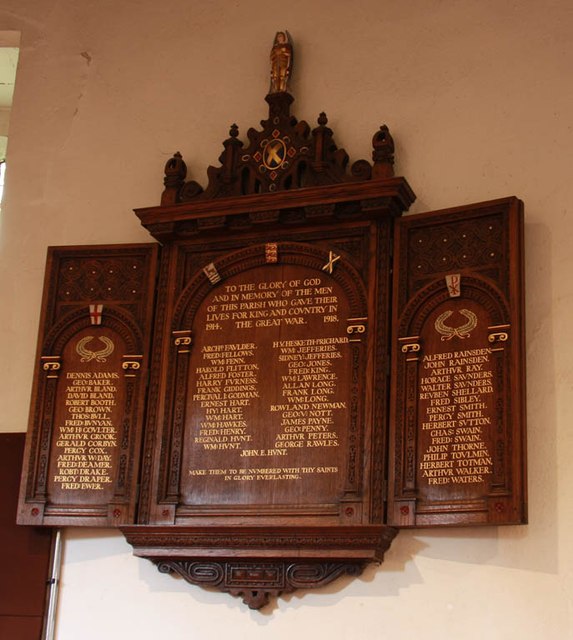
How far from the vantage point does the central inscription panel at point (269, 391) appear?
508cm

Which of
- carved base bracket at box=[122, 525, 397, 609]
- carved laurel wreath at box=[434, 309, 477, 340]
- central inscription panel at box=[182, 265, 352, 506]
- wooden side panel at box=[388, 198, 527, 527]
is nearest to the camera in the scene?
wooden side panel at box=[388, 198, 527, 527]

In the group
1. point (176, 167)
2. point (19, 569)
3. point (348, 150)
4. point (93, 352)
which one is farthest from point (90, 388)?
point (348, 150)

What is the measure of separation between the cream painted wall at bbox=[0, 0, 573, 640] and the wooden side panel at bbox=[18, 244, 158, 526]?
0.64 feet

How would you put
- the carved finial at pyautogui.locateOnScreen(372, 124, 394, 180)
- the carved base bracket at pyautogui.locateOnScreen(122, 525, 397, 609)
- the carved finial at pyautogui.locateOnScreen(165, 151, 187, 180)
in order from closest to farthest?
the carved base bracket at pyautogui.locateOnScreen(122, 525, 397, 609) → the carved finial at pyautogui.locateOnScreen(372, 124, 394, 180) → the carved finial at pyautogui.locateOnScreen(165, 151, 187, 180)

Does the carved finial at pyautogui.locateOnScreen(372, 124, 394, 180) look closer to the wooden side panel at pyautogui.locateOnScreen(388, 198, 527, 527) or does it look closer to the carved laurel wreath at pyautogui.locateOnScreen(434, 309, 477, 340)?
the wooden side panel at pyautogui.locateOnScreen(388, 198, 527, 527)

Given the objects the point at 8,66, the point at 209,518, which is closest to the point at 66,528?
the point at 209,518

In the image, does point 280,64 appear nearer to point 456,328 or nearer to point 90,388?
point 456,328

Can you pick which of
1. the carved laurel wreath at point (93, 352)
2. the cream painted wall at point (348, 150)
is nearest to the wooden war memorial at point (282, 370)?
the carved laurel wreath at point (93, 352)

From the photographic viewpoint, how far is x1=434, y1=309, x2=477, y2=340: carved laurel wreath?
16.3 feet

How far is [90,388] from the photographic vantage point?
5535 mm

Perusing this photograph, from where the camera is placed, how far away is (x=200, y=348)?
5441 mm

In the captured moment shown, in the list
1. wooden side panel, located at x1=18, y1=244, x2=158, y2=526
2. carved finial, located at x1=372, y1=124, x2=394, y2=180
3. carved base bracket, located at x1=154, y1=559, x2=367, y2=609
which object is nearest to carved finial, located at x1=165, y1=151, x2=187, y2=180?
wooden side panel, located at x1=18, y1=244, x2=158, y2=526

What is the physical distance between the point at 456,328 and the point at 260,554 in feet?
4.14

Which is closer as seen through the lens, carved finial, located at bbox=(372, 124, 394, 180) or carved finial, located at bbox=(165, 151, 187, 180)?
carved finial, located at bbox=(372, 124, 394, 180)
